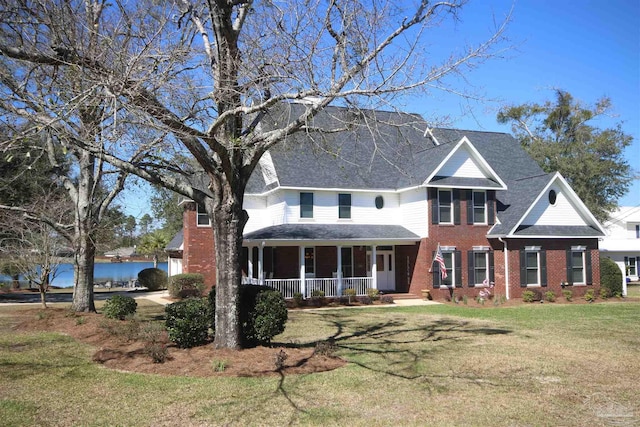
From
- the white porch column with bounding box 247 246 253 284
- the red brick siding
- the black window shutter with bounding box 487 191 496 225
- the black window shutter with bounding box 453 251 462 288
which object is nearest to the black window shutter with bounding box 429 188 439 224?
the black window shutter with bounding box 453 251 462 288

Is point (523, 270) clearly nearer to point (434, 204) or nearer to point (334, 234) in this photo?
point (434, 204)

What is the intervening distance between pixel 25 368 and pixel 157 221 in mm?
60221

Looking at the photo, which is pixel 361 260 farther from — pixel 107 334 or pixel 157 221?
pixel 157 221

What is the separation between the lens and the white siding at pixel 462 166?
25984 mm

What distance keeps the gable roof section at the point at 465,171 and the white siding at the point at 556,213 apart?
223 cm

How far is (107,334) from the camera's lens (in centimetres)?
1390

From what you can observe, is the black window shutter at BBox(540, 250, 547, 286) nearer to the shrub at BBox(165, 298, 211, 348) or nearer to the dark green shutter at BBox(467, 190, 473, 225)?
the dark green shutter at BBox(467, 190, 473, 225)

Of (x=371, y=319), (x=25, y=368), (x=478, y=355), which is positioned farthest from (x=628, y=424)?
(x=371, y=319)

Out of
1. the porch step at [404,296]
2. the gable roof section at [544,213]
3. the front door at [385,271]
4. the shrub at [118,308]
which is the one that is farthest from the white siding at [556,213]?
the shrub at [118,308]

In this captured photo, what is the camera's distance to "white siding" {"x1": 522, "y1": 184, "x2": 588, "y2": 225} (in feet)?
87.8

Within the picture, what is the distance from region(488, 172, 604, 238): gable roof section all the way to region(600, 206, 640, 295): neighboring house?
17941mm

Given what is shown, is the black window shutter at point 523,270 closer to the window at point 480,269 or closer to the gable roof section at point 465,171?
the window at point 480,269

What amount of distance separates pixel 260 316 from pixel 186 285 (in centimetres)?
1698

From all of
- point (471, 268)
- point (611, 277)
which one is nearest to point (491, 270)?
point (471, 268)
